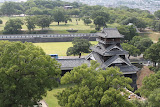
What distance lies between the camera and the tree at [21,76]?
54.3 feet

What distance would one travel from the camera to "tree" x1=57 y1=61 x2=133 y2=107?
15936mm

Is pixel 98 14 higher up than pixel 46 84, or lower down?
higher up

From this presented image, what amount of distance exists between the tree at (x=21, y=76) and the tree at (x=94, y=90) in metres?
2.18

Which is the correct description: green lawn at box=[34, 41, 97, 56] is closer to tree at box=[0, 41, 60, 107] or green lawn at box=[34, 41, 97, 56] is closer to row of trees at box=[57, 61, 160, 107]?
tree at box=[0, 41, 60, 107]

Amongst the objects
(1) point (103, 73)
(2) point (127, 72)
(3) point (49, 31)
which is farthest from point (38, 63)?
(3) point (49, 31)

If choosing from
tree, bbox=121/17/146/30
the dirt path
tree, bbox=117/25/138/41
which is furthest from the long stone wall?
the dirt path

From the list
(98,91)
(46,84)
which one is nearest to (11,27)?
(46,84)

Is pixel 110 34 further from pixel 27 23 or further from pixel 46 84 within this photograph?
pixel 27 23

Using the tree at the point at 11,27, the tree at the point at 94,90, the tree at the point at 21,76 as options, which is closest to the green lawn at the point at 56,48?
the tree at the point at 11,27

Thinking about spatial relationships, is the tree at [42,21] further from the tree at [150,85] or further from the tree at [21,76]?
the tree at [150,85]

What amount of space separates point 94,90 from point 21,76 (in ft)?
20.0

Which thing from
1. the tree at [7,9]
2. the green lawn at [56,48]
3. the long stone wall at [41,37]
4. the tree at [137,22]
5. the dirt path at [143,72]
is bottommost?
the dirt path at [143,72]

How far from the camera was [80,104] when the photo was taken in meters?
15.9

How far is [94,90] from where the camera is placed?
1644 cm
